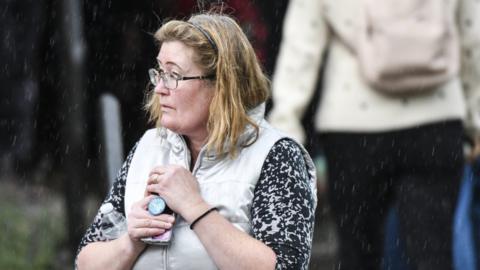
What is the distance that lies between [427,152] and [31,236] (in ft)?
8.91

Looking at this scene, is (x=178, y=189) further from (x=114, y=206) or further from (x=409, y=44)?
(x=409, y=44)

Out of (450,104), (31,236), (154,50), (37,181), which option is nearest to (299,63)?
(450,104)

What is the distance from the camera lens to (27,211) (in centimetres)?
807

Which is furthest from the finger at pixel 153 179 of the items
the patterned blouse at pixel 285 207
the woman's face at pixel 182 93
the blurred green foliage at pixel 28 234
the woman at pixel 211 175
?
the blurred green foliage at pixel 28 234

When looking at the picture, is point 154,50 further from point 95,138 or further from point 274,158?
point 274,158

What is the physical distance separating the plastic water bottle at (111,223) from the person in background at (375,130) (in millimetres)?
2203

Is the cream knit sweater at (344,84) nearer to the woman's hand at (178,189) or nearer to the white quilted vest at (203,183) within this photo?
the white quilted vest at (203,183)

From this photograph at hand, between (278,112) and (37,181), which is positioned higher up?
(278,112)

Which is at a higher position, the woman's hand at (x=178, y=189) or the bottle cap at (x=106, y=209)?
the woman's hand at (x=178, y=189)

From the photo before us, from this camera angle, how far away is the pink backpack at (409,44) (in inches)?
220

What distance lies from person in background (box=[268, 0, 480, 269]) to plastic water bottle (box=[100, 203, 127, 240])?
7.23 feet

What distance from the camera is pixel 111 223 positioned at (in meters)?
3.69

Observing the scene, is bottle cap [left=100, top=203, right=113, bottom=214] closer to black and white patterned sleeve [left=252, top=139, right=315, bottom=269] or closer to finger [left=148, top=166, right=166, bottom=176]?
finger [left=148, top=166, right=166, bottom=176]

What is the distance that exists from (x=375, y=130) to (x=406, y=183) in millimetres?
253
